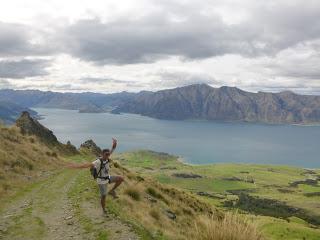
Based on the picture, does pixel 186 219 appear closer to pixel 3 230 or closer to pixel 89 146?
pixel 3 230

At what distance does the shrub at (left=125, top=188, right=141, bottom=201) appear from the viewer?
24.1 meters

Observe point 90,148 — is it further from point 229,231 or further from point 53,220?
point 229,231

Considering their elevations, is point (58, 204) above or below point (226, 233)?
below

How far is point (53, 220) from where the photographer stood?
55.3ft

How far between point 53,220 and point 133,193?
319 inches

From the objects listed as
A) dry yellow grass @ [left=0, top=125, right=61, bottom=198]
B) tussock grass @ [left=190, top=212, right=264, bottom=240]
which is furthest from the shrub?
tussock grass @ [left=190, top=212, right=264, bottom=240]

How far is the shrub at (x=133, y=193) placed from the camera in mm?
24141

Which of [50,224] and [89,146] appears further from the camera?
[89,146]

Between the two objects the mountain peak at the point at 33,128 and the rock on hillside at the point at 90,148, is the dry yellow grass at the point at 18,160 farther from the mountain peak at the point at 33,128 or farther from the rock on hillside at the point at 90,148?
the rock on hillside at the point at 90,148

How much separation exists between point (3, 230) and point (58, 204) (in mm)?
5318

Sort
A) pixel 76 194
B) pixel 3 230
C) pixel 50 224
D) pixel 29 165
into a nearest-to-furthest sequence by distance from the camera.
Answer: pixel 3 230, pixel 50 224, pixel 76 194, pixel 29 165

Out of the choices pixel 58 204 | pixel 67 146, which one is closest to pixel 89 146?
pixel 67 146

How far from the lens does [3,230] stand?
15.1 metres

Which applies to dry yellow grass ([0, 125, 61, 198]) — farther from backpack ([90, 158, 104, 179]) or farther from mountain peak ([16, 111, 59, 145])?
mountain peak ([16, 111, 59, 145])
